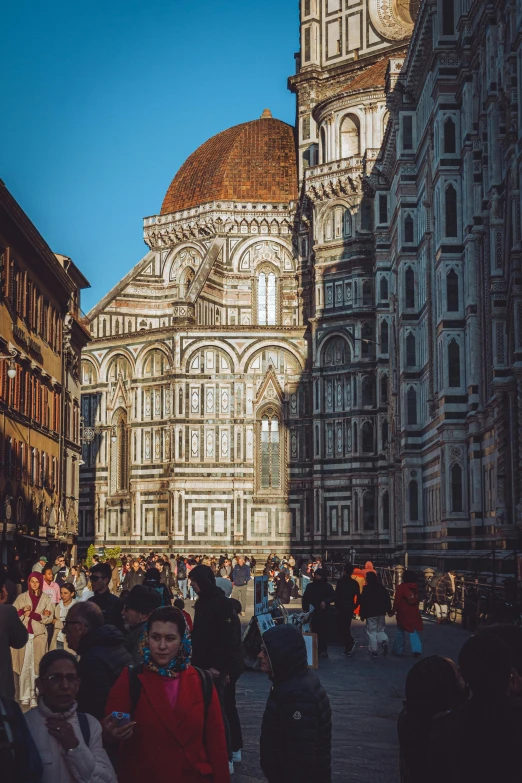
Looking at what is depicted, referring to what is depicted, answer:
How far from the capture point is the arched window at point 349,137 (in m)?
67.4

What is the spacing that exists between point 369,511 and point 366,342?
8.56 metres

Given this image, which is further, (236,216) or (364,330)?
(236,216)

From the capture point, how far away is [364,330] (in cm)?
6612

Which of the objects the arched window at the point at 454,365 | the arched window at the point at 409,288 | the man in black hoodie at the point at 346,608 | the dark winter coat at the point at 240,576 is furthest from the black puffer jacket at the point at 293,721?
the arched window at the point at 409,288

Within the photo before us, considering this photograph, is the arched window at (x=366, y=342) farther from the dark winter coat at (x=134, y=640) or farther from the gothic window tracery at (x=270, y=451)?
the dark winter coat at (x=134, y=640)

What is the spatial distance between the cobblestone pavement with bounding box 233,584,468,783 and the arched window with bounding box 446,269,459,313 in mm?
18103

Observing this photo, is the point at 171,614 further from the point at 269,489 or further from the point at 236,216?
the point at 236,216

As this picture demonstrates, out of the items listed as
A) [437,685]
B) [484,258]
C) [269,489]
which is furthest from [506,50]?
[269,489]

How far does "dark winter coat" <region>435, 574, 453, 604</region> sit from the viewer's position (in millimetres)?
31656

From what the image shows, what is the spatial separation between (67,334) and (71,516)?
7160mm

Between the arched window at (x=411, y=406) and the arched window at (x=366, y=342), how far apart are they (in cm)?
1552

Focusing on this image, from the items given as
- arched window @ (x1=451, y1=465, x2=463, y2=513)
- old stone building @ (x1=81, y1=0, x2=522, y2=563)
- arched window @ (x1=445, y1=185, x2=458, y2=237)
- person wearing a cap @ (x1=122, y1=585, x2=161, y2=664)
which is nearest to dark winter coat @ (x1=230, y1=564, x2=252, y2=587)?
arched window @ (x1=451, y1=465, x2=463, y2=513)

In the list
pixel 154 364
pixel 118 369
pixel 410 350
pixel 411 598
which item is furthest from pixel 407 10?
pixel 411 598

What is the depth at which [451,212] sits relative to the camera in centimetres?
4222
